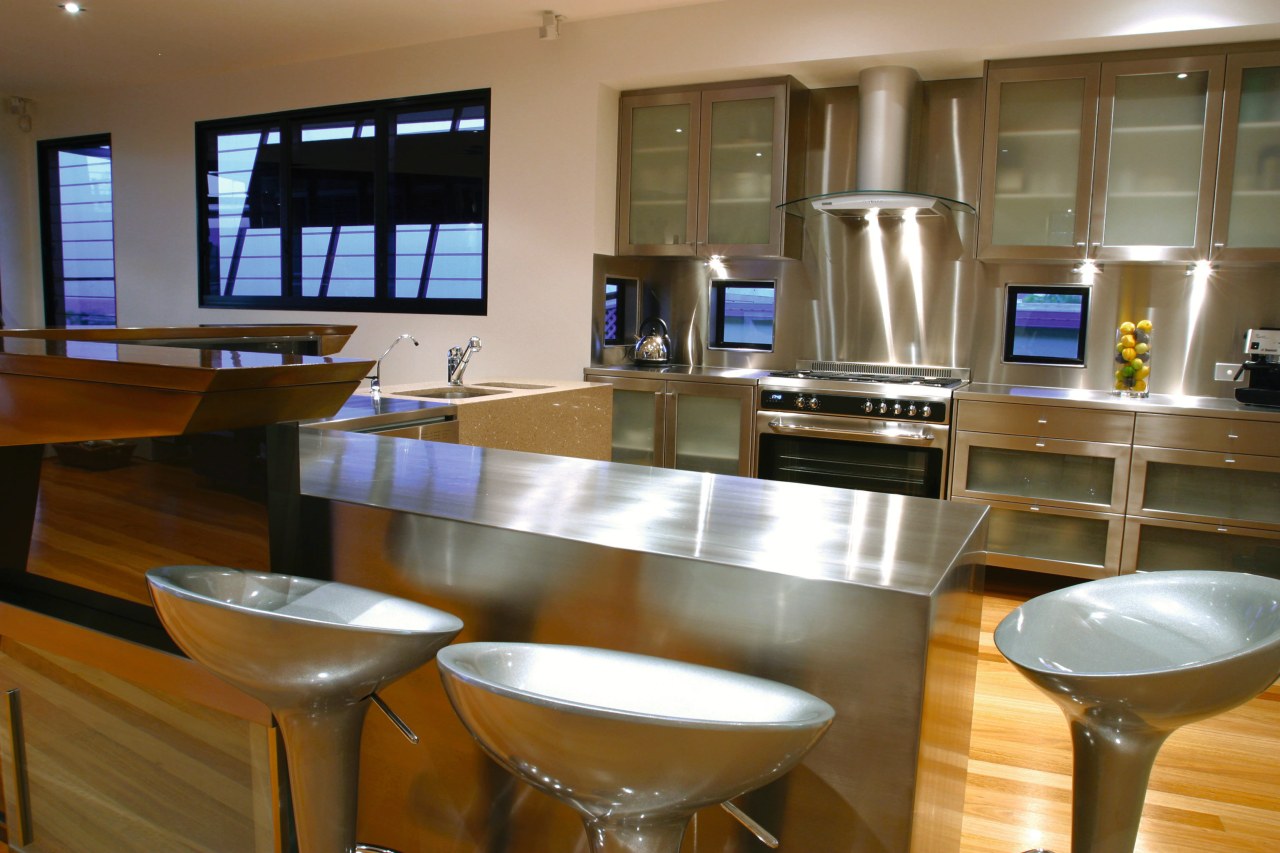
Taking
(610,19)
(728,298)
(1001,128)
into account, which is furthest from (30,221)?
(1001,128)

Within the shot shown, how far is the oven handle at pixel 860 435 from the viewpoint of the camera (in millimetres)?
3955

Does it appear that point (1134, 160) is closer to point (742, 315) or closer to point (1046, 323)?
point (1046, 323)

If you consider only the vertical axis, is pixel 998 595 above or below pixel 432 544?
below

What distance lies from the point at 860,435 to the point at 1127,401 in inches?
42.4

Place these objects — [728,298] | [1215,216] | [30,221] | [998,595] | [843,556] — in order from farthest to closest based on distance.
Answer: [30,221], [728,298], [998,595], [1215,216], [843,556]

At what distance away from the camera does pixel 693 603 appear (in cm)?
124

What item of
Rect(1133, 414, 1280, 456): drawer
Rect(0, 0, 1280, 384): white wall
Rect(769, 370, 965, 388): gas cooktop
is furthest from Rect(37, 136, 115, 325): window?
Rect(1133, 414, 1280, 456): drawer

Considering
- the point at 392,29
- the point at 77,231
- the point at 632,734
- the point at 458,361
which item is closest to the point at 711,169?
the point at 458,361

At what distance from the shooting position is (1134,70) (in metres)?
3.73

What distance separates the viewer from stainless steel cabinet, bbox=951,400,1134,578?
3711 mm

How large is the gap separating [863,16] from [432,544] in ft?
11.4

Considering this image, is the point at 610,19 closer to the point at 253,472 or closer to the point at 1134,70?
the point at 1134,70

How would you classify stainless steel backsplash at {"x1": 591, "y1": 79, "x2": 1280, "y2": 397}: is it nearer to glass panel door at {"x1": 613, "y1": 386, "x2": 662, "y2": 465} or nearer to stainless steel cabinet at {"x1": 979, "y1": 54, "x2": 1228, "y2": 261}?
stainless steel cabinet at {"x1": 979, "y1": 54, "x2": 1228, "y2": 261}

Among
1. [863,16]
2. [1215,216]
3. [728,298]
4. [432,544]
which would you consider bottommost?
[432,544]
